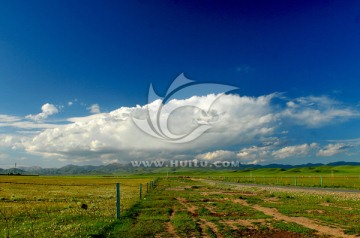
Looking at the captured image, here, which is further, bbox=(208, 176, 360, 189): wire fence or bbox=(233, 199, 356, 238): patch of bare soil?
bbox=(208, 176, 360, 189): wire fence

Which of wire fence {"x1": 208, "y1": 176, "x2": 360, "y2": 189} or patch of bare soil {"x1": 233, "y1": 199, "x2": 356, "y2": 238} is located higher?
patch of bare soil {"x1": 233, "y1": 199, "x2": 356, "y2": 238}

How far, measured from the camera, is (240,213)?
20703 millimetres

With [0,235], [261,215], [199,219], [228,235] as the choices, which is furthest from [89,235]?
[261,215]

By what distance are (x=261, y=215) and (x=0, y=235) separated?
1438cm

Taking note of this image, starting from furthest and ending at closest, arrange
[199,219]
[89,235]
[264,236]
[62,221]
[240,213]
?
1. [240,213]
2. [199,219]
3. [62,221]
4. [264,236]
5. [89,235]

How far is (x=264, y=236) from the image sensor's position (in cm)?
1359

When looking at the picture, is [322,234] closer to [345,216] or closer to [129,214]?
[345,216]

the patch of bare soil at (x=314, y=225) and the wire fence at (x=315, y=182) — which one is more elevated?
the patch of bare soil at (x=314, y=225)

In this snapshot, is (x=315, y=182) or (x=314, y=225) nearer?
(x=314, y=225)

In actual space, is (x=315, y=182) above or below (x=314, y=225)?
below

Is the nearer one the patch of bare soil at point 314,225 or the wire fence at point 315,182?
the patch of bare soil at point 314,225

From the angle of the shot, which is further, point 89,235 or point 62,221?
point 62,221

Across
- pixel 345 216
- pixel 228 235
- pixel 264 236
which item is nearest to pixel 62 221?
pixel 228 235

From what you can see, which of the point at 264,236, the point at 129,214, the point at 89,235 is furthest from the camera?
the point at 129,214
